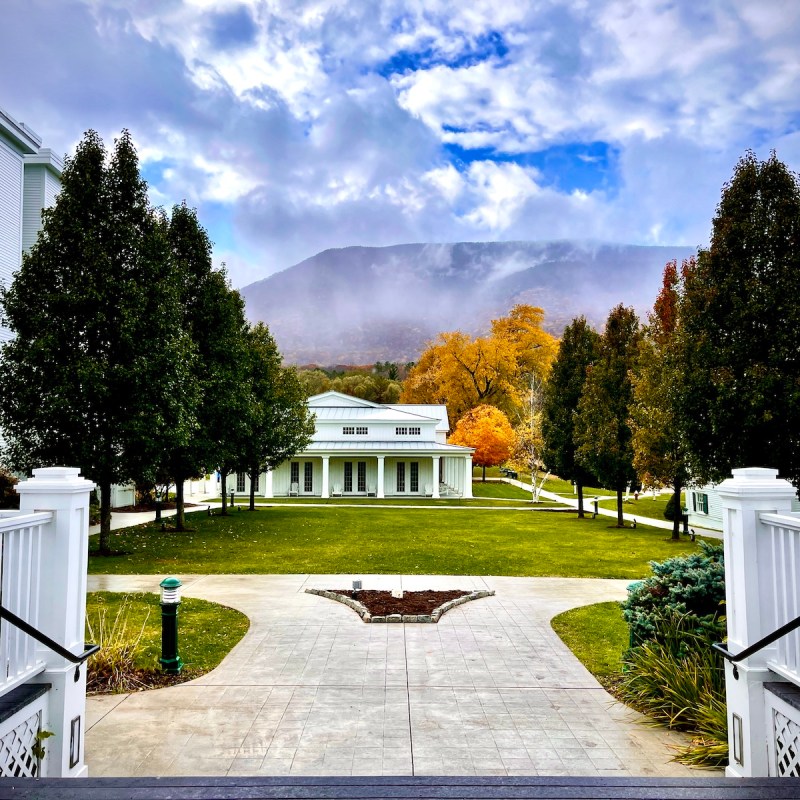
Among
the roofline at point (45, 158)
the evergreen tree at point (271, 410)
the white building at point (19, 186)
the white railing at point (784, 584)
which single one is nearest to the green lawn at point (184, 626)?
the white railing at point (784, 584)

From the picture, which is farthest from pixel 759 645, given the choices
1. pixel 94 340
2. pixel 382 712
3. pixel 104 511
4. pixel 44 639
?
pixel 104 511

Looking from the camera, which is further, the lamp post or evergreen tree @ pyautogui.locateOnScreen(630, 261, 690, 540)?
evergreen tree @ pyautogui.locateOnScreen(630, 261, 690, 540)

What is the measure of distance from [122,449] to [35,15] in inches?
1140

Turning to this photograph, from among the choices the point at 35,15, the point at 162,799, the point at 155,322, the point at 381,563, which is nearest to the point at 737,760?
the point at 162,799

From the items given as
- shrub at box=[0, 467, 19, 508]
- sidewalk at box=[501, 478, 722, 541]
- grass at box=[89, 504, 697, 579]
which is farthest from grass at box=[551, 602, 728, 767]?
shrub at box=[0, 467, 19, 508]

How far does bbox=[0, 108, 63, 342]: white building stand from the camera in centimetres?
2109

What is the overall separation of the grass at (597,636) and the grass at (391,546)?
12.2ft

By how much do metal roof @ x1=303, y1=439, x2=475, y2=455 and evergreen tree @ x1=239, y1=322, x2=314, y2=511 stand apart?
9.55 metres

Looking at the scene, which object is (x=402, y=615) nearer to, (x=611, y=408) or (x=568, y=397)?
(x=611, y=408)

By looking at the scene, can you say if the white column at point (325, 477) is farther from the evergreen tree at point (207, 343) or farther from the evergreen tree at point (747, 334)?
the evergreen tree at point (747, 334)

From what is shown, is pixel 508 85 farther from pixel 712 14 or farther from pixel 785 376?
pixel 785 376

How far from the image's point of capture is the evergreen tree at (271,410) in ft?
80.6

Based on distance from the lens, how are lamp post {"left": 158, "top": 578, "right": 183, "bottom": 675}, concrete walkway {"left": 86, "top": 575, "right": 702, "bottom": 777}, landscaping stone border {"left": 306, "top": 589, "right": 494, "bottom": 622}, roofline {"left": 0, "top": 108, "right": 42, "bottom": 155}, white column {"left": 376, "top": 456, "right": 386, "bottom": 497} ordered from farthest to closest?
white column {"left": 376, "top": 456, "right": 386, "bottom": 497}
roofline {"left": 0, "top": 108, "right": 42, "bottom": 155}
landscaping stone border {"left": 306, "top": 589, "right": 494, "bottom": 622}
lamp post {"left": 158, "top": 578, "right": 183, "bottom": 675}
concrete walkway {"left": 86, "top": 575, "right": 702, "bottom": 777}

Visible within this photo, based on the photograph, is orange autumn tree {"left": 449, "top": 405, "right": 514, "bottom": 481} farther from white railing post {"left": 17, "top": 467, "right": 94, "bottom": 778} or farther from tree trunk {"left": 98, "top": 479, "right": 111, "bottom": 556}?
white railing post {"left": 17, "top": 467, "right": 94, "bottom": 778}
